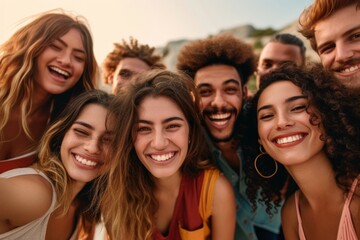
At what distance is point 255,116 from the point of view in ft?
10.9

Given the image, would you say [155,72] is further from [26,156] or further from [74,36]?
[26,156]

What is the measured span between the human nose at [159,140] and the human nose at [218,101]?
1.00 metres

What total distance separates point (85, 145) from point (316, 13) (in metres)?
2.95

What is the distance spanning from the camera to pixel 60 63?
3.53 metres

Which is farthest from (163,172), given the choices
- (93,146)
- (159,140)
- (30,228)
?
(30,228)

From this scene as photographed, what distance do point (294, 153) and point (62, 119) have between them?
248 centimetres

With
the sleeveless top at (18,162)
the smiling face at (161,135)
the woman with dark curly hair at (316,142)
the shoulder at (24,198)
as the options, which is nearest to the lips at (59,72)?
the sleeveless top at (18,162)

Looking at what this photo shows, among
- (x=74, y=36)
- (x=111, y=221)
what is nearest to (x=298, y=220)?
(x=111, y=221)

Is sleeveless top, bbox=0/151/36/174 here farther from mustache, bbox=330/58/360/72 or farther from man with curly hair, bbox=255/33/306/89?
man with curly hair, bbox=255/33/306/89

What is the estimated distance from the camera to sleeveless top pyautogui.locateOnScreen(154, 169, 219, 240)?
3.01m

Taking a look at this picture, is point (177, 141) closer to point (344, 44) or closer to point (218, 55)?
point (218, 55)

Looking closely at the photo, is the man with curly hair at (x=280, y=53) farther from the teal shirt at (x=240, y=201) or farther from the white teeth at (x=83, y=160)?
the white teeth at (x=83, y=160)

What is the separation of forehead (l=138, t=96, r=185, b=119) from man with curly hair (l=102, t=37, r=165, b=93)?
2.50m

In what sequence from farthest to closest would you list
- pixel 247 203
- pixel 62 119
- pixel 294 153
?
pixel 247 203 → pixel 62 119 → pixel 294 153
